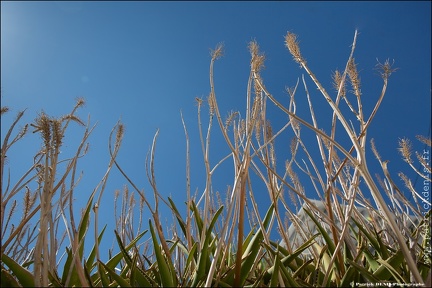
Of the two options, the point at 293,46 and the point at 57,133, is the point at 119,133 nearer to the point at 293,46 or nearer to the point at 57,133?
the point at 57,133

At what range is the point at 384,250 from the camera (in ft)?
3.40

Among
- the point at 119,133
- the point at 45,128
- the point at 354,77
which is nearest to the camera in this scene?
the point at 45,128

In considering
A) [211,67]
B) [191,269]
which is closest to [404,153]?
[211,67]

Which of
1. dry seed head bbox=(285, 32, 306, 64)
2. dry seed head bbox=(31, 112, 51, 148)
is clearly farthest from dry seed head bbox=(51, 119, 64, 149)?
dry seed head bbox=(285, 32, 306, 64)

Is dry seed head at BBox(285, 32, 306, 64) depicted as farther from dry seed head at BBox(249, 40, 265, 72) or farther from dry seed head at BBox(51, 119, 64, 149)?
dry seed head at BBox(51, 119, 64, 149)

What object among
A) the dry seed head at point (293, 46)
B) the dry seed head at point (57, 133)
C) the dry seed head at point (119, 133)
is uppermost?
the dry seed head at point (293, 46)

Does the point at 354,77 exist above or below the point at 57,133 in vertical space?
above

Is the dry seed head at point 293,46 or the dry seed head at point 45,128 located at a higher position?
the dry seed head at point 293,46

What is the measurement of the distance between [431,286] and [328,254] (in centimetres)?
49

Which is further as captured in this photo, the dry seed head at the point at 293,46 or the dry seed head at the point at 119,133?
the dry seed head at the point at 119,133

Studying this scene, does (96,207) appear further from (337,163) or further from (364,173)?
(337,163)

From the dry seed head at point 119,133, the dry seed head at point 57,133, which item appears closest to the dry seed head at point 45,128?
the dry seed head at point 57,133

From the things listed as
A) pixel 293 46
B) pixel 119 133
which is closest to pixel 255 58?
pixel 293 46

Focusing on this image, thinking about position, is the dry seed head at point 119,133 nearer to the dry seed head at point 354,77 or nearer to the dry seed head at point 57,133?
the dry seed head at point 57,133
